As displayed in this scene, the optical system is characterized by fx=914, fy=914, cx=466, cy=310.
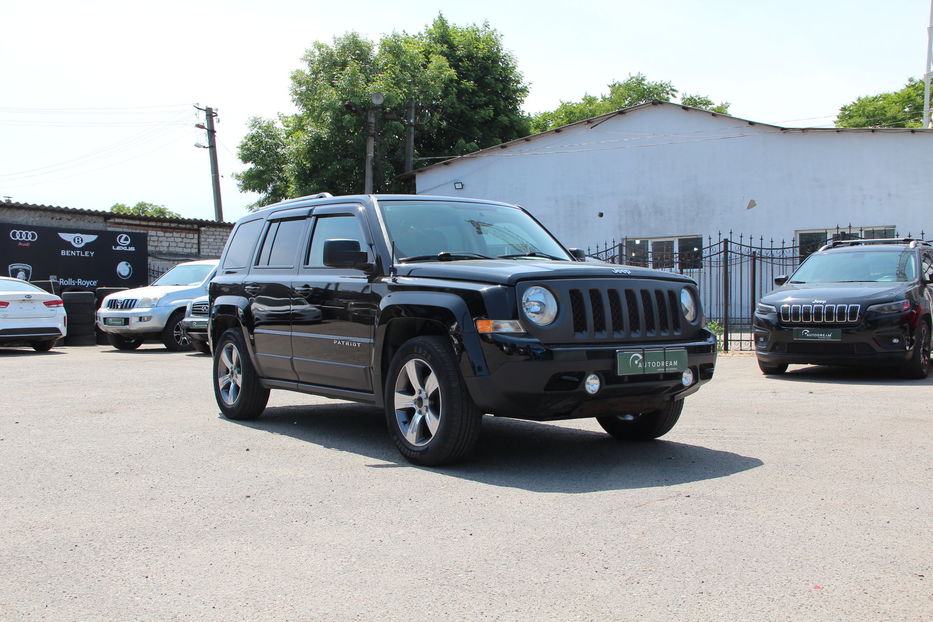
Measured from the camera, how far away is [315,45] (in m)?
39.3

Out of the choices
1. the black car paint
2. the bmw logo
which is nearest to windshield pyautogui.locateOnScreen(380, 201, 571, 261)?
the black car paint

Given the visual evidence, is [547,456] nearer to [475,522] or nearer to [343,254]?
[475,522]

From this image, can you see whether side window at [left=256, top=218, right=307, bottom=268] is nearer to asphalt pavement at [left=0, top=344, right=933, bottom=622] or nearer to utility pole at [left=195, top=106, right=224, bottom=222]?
asphalt pavement at [left=0, top=344, right=933, bottom=622]

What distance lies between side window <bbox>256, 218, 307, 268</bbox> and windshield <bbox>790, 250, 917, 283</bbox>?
7.30 m

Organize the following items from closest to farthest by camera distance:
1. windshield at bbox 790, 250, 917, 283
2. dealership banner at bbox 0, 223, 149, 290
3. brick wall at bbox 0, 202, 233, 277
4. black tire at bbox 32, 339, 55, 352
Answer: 1. windshield at bbox 790, 250, 917, 283
2. black tire at bbox 32, 339, 55, 352
3. dealership banner at bbox 0, 223, 149, 290
4. brick wall at bbox 0, 202, 233, 277

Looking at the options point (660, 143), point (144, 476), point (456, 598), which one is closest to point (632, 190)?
point (660, 143)

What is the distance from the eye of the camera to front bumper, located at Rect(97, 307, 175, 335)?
17.1 metres

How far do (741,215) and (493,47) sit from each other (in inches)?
947

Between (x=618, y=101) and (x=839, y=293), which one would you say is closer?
(x=839, y=293)

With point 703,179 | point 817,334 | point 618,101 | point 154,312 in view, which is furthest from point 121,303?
point 618,101

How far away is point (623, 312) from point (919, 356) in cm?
688

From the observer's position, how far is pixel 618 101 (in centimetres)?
5916

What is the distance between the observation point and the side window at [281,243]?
7422 mm

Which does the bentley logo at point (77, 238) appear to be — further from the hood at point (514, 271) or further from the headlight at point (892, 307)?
the hood at point (514, 271)
